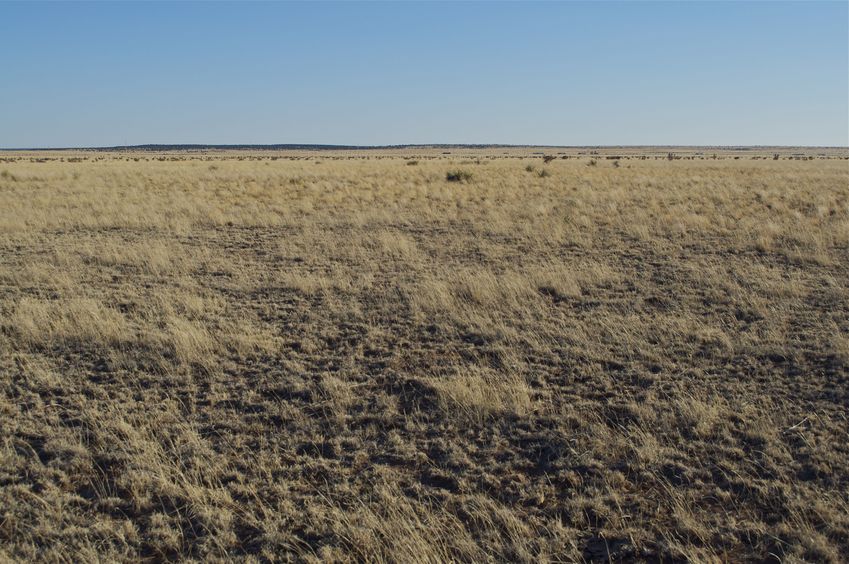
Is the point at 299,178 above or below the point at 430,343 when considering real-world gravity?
above

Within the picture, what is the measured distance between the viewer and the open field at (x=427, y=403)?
3.55 m

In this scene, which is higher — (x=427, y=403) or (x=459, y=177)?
(x=459, y=177)

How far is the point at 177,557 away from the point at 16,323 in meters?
5.29

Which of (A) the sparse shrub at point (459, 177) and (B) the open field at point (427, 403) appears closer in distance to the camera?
(B) the open field at point (427, 403)

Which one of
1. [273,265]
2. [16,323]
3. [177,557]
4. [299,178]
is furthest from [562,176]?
[177,557]

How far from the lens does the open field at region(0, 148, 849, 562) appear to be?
3.55 metres

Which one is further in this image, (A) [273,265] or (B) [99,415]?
(A) [273,265]

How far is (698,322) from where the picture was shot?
731cm

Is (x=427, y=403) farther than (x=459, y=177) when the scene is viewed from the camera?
No

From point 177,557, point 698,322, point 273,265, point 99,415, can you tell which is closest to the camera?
point 177,557

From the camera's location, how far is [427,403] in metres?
5.28

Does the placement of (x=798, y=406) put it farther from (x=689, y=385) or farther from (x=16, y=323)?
(x=16, y=323)

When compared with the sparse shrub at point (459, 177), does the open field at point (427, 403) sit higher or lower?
lower

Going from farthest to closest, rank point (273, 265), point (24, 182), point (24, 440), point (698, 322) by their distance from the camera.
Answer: point (24, 182) → point (273, 265) → point (698, 322) → point (24, 440)
